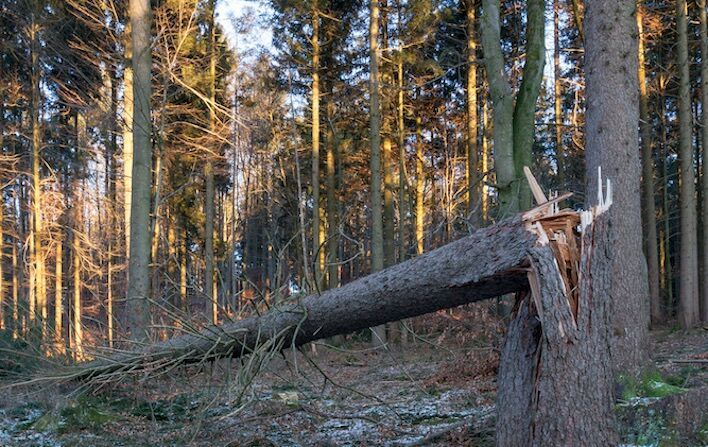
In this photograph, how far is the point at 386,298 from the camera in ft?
14.3

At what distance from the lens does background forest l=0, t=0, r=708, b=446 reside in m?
9.62

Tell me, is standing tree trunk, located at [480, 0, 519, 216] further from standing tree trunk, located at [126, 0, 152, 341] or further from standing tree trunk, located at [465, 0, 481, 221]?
standing tree trunk, located at [465, 0, 481, 221]

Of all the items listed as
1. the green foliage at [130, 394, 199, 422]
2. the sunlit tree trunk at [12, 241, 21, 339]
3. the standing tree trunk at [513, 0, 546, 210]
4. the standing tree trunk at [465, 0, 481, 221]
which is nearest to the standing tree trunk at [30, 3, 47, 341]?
the sunlit tree trunk at [12, 241, 21, 339]

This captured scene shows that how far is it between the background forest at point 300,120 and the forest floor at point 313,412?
114cm

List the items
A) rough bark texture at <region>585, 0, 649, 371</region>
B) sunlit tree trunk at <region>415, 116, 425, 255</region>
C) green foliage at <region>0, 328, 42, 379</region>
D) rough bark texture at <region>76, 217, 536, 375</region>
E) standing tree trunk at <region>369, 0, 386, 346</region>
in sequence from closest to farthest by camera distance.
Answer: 1. rough bark texture at <region>76, 217, 536, 375</region>
2. green foliage at <region>0, 328, 42, 379</region>
3. rough bark texture at <region>585, 0, 649, 371</region>
4. standing tree trunk at <region>369, 0, 386, 346</region>
5. sunlit tree trunk at <region>415, 116, 425, 255</region>

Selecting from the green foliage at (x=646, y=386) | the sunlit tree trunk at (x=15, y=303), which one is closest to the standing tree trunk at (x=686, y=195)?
the green foliage at (x=646, y=386)

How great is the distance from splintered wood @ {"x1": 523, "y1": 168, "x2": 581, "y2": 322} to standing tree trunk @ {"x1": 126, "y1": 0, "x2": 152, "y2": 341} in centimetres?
644

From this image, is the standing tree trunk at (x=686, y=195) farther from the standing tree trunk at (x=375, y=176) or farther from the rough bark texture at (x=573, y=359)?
the rough bark texture at (x=573, y=359)

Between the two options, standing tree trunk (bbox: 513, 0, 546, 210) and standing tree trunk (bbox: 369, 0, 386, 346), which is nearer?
standing tree trunk (bbox: 513, 0, 546, 210)

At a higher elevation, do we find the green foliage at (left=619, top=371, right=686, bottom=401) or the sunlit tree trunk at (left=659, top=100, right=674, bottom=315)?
the sunlit tree trunk at (left=659, top=100, right=674, bottom=315)

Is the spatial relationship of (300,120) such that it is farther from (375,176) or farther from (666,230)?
(666,230)

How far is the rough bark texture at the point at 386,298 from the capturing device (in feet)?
12.0

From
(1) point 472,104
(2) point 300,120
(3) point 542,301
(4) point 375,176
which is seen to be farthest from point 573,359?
(2) point 300,120


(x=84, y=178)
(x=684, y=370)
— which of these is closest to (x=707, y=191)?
(x=684, y=370)
